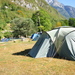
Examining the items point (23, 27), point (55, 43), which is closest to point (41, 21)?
point (23, 27)

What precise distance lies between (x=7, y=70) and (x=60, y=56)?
452 cm

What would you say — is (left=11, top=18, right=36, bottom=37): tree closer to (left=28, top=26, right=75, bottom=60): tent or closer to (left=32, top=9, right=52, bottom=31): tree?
(left=32, top=9, right=52, bottom=31): tree

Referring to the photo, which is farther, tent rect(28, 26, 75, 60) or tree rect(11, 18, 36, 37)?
tree rect(11, 18, 36, 37)

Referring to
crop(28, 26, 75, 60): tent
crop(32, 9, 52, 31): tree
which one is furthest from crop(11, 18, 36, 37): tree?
crop(28, 26, 75, 60): tent

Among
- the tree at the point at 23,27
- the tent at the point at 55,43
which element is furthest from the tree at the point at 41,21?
the tent at the point at 55,43

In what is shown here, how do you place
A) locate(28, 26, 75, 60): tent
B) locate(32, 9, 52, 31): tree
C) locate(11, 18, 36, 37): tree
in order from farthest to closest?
locate(32, 9, 52, 31): tree < locate(11, 18, 36, 37): tree < locate(28, 26, 75, 60): tent

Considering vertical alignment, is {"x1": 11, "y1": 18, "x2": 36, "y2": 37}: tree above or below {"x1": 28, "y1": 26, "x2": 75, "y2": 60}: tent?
below

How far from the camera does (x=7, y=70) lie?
26.1 ft

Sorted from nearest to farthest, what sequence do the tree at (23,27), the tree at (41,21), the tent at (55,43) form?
the tent at (55,43) → the tree at (23,27) → the tree at (41,21)

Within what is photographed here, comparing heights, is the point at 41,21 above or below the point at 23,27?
above

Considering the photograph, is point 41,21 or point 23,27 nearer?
point 23,27

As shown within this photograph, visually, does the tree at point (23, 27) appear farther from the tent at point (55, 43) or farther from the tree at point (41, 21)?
the tent at point (55, 43)

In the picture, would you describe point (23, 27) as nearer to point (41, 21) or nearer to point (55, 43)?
point (41, 21)

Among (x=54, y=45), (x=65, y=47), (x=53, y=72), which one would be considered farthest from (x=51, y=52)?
(x=53, y=72)
